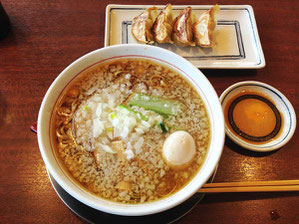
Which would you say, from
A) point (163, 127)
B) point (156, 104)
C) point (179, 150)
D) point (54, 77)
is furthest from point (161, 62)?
point (54, 77)

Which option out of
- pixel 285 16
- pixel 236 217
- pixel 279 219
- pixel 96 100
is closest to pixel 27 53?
pixel 96 100

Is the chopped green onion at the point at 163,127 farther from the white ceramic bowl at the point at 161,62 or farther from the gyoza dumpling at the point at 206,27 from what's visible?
the gyoza dumpling at the point at 206,27

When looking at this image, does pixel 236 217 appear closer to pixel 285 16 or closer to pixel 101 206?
pixel 101 206

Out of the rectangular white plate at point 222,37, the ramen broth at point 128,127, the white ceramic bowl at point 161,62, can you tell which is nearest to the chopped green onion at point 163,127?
the ramen broth at point 128,127

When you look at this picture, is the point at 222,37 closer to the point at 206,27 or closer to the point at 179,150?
the point at 206,27

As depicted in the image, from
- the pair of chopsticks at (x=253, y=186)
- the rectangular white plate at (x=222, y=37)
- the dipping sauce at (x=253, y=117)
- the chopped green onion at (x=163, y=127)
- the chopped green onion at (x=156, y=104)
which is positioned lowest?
the pair of chopsticks at (x=253, y=186)

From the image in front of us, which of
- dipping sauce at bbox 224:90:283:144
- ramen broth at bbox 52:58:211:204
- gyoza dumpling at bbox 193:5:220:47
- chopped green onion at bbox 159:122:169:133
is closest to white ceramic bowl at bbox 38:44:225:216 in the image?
ramen broth at bbox 52:58:211:204
